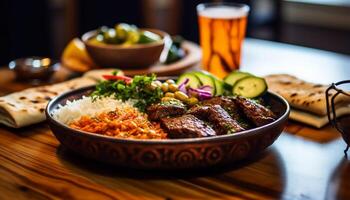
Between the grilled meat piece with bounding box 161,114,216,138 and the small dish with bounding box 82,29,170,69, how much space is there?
0.99 meters

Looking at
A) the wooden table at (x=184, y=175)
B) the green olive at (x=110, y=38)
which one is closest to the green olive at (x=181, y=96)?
the wooden table at (x=184, y=175)

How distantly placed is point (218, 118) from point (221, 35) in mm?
972

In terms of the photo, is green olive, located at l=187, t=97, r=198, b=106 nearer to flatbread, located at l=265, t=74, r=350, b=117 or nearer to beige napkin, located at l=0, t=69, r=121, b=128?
flatbread, located at l=265, t=74, r=350, b=117

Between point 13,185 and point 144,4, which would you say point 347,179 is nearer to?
point 13,185

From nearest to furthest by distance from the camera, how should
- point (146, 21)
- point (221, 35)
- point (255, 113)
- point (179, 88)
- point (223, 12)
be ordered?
1. point (255, 113)
2. point (179, 88)
3. point (221, 35)
4. point (223, 12)
5. point (146, 21)

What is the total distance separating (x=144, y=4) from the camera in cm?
547

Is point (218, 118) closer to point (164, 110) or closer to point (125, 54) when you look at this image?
point (164, 110)

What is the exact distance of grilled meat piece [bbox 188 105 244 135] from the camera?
1.48m

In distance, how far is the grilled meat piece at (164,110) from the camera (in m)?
1.59

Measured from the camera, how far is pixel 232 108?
165 centimetres

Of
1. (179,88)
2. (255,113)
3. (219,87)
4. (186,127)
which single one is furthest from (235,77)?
(186,127)

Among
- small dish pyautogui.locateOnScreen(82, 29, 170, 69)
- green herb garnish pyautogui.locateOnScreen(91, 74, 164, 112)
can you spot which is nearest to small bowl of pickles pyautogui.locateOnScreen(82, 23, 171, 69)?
small dish pyautogui.locateOnScreen(82, 29, 170, 69)

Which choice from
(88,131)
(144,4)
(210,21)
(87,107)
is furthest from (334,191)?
(144,4)

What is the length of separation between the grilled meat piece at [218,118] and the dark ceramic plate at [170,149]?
8 centimetres
